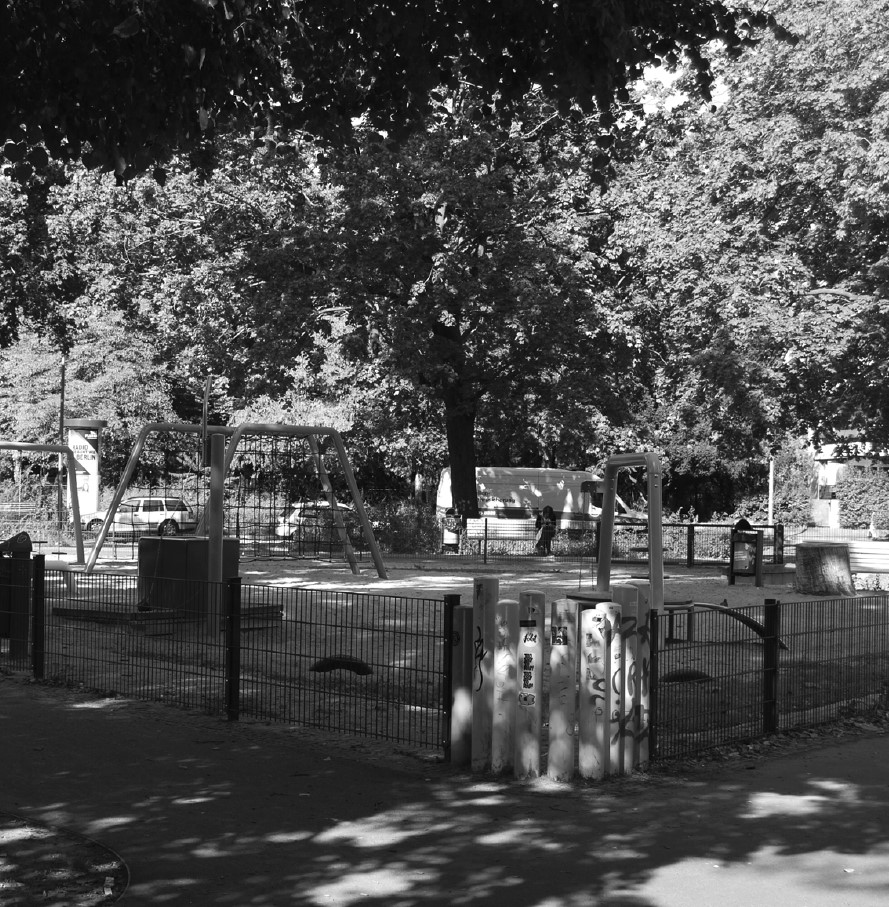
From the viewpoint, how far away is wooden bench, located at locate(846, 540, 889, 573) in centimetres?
2522

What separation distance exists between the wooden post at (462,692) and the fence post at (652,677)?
3.58 ft

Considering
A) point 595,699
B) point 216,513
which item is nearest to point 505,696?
point 595,699

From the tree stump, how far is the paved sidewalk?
13.4m

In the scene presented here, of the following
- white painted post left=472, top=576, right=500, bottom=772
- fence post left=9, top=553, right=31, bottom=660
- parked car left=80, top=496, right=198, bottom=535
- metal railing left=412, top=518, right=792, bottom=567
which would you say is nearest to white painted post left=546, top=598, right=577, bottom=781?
white painted post left=472, top=576, right=500, bottom=772

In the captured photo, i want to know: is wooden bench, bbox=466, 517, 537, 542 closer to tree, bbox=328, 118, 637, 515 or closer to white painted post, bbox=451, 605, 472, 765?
tree, bbox=328, 118, 637, 515

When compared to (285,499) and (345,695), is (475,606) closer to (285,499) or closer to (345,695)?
(345,695)

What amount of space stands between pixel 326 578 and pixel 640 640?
17.2m

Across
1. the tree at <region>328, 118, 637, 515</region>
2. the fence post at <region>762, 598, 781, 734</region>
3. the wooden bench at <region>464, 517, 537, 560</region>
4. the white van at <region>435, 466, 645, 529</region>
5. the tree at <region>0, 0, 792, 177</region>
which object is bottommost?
the fence post at <region>762, 598, 781, 734</region>

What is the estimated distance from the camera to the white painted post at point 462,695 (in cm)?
794

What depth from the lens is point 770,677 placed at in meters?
8.99

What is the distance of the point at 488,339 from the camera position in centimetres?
3441

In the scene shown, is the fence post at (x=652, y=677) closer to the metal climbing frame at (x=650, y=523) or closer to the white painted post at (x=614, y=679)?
the white painted post at (x=614, y=679)

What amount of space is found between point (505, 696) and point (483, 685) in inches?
7.8

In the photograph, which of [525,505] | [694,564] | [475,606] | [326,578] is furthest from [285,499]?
[475,606]
